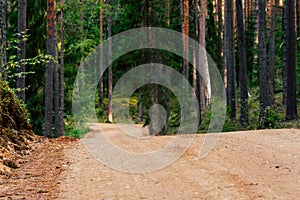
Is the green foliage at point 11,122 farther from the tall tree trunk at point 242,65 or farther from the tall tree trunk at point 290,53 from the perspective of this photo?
the tall tree trunk at point 242,65

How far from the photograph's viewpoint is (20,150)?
12.0 meters

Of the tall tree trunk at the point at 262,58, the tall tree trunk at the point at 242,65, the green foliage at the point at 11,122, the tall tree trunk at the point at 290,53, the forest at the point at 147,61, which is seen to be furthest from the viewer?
the tall tree trunk at the point at 242,65

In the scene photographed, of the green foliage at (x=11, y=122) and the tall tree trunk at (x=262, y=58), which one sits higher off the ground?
the tall tree trunk at (x=262, y=58)

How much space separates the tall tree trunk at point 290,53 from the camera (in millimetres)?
20422

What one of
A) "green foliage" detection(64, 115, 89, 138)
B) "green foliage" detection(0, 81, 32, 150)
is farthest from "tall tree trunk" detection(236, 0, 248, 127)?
"green foliage" detection(0, 81, 32, 150)

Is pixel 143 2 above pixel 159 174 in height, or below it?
above

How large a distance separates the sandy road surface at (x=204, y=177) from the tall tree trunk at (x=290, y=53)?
8.70 meters

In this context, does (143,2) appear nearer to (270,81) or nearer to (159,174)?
(270,81)

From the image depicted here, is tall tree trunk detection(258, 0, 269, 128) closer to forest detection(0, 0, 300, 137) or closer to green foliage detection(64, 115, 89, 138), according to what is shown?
forest detection(0, 0, 300, 137)

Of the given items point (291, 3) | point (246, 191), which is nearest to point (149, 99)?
point (291, 3)

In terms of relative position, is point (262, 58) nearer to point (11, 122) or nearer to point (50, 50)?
point (50, 50)

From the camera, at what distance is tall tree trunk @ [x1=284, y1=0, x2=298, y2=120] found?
804 inches

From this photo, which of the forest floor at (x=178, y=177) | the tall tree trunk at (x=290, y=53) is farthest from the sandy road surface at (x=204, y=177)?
the tall tree trunk at (x=290, y=53)

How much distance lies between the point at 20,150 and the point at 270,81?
62.9 feet
